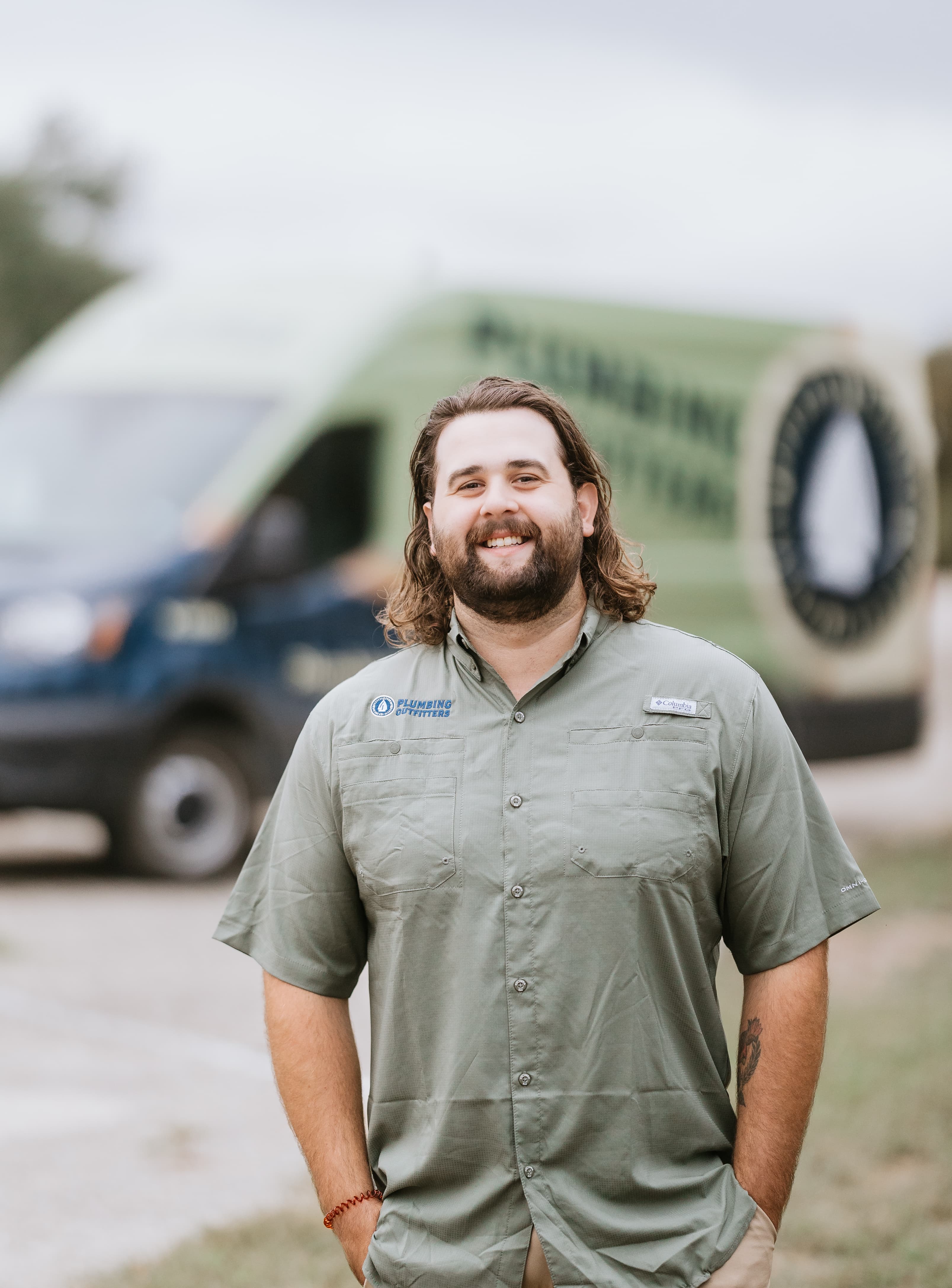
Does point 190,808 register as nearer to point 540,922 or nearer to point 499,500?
point 499,500

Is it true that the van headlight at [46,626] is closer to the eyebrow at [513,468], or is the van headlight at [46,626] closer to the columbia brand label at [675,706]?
the eyebrow at [513,468]

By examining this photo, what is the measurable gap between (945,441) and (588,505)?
30.7m

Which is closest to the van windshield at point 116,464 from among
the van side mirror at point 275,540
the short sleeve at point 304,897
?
the van side mirror at point 275,540

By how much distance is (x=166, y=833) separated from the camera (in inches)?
360

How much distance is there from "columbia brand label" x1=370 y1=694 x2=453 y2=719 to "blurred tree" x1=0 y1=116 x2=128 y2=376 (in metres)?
31.9

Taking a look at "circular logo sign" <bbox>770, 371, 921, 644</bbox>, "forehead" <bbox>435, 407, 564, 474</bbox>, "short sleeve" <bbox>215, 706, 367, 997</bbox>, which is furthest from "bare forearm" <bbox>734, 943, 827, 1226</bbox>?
"circular logo sign" <bbox>770, 371, 921, 644</bbox>

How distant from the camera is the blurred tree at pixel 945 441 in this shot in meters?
33.3

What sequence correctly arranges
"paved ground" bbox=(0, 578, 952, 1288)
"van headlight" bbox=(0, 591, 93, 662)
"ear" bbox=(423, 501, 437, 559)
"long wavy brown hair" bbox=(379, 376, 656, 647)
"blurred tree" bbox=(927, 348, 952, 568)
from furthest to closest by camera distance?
"blurred tree" bbox=(927, 348, 952, 568) → "van headlight" bbox=(0, 591, 93, 662) → "paved ground" bbox=(0, 578, 952, 1288) → "ear" bbox=(423, 501, 437, 559) → "long wavy brown hair" bbox=(379, 376, 656, 647)

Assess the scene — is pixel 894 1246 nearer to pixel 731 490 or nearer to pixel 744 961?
pixel 744 961

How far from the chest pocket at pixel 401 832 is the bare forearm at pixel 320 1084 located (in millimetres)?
239

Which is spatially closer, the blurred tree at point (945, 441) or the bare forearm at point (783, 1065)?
the bare forearm at point (783, 1065)

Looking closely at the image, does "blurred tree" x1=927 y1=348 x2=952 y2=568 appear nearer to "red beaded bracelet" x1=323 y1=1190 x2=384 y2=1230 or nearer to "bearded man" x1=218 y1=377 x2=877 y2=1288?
"bearded man" x1=218 y1=377 x2=877 y2=1288

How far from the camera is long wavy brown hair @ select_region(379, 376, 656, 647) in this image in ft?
8.86

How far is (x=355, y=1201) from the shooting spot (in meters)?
2.55
